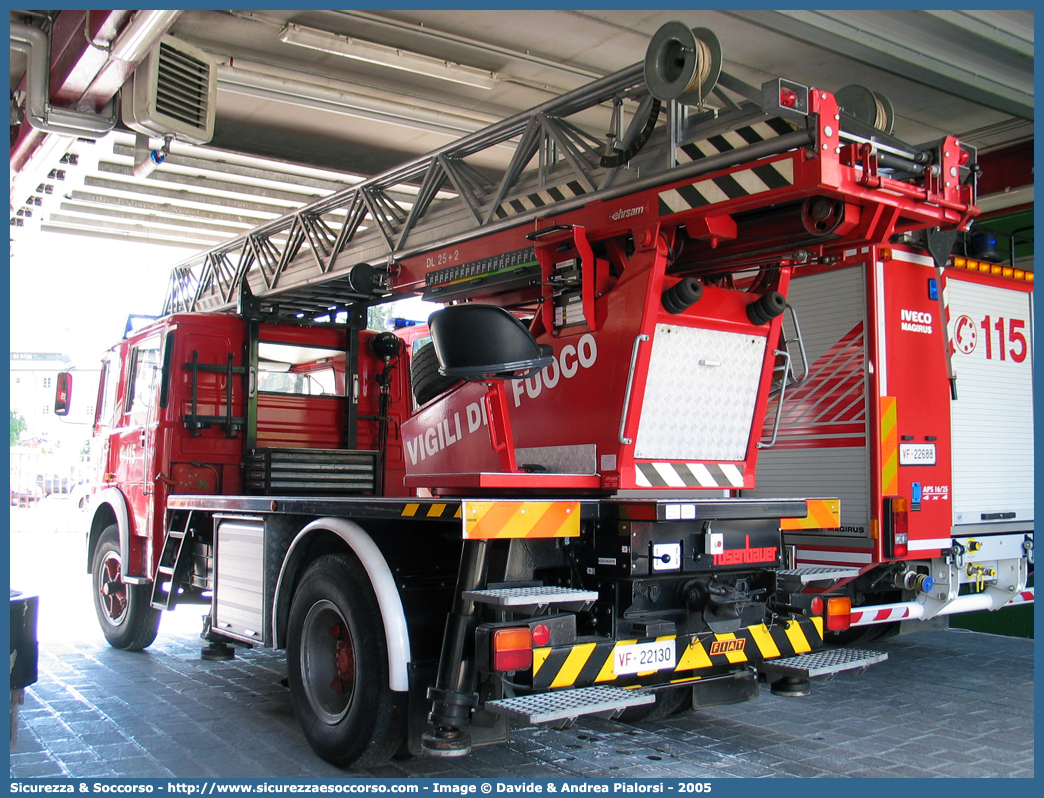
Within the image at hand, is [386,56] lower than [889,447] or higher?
higher

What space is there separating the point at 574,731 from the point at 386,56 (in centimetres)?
519

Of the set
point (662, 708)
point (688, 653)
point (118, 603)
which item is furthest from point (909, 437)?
point (118, 603)

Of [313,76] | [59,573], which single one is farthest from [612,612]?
[59,573]

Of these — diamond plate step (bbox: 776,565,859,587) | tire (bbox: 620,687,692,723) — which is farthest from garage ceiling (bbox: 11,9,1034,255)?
tire (bbox: 620,687,692,723)

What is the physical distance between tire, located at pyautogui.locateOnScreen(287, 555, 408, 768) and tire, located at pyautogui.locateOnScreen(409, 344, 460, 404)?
131 cm

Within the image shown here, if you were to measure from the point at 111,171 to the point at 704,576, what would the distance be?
871 cm

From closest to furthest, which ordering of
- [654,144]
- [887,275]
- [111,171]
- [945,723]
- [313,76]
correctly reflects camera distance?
[654,144] → [945,723] → [887,275] → [313,76] → [111,171]

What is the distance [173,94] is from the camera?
6312 millimetres

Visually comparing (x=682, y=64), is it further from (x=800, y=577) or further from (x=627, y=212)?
(x=800, y=577)

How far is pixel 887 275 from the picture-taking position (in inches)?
261

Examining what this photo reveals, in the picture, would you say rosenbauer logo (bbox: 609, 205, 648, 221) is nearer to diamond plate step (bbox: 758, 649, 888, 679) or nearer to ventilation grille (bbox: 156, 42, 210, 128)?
diamond plate step (bbox: 758, 649, 888, 679)

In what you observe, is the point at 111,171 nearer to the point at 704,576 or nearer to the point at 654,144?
the point at 654,144

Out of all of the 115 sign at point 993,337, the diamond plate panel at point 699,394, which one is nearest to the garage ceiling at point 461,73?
the 115 sign at point 993,337

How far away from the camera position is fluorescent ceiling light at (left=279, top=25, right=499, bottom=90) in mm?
6984
